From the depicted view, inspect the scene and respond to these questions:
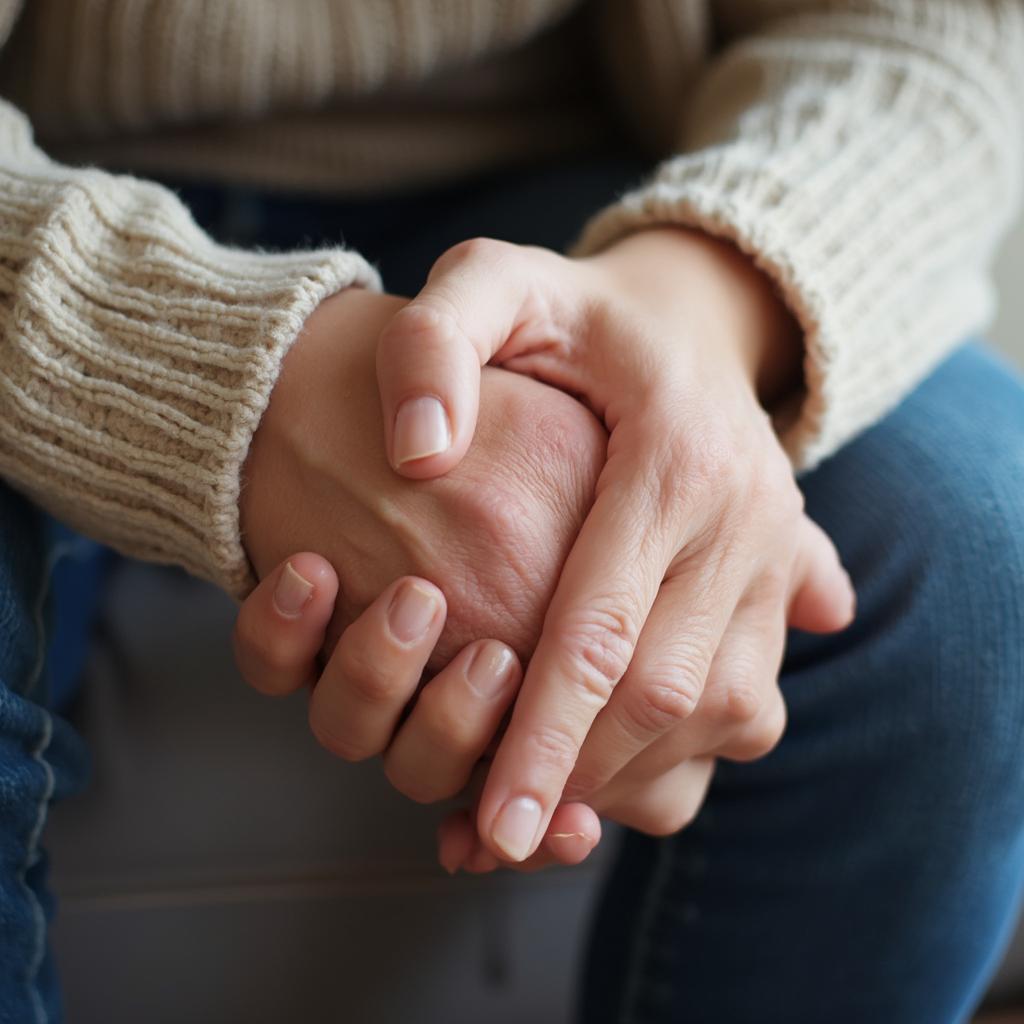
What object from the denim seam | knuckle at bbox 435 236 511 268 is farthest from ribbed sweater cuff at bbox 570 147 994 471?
the denim seam

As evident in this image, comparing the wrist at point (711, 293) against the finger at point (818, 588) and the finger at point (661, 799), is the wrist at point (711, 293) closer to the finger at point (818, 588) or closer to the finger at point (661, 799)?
the finger at point (818, 588)

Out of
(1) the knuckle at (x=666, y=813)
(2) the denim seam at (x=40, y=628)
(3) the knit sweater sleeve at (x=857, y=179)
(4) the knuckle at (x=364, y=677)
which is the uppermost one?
(3) the knit sweater sleeve at (x=857, y=179)

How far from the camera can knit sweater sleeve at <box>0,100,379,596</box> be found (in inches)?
17.1

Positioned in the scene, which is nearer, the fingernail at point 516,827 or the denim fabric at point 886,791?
the fingernail at point 516,827

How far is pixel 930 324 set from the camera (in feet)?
2.03

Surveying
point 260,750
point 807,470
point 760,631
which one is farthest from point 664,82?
point 260,750

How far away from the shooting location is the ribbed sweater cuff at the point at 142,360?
0.43 m

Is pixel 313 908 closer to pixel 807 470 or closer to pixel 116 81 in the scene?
pixel 807 470

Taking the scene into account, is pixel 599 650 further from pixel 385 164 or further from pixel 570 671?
pixel 385 164

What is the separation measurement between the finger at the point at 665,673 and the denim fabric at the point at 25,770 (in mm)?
237

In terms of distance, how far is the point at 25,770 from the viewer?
456 millimetres

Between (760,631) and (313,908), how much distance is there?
43 centimetres

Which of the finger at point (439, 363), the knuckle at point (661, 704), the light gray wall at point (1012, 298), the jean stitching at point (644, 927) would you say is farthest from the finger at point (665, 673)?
the light gray wall at point (1012, 298)

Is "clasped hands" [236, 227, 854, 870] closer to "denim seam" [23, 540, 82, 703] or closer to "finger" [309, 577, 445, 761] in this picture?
"finger" [309, 577, 445, 761]
